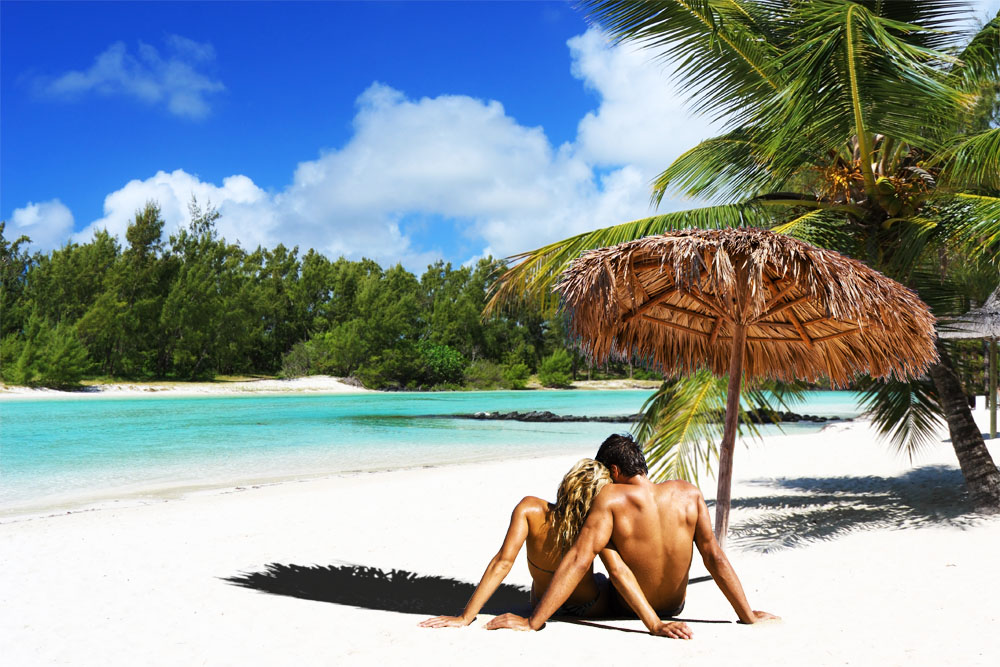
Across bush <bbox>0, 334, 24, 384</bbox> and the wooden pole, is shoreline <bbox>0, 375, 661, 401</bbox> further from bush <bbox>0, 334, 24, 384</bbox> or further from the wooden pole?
the wooden pole

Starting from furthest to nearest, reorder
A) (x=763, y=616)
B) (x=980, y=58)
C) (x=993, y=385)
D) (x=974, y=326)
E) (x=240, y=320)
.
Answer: (x=240, y=320)
(x=993, y=385)
(x=974, y=326)
(x=980, y=58)
(x=763, y=616)

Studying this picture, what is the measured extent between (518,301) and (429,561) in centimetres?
222

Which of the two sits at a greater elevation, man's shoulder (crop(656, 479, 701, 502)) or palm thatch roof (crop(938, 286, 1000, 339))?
palm thatch roof (crop(938, 286, 1000, 339))

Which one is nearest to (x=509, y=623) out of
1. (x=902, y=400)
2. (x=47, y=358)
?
(x=902, y=400)

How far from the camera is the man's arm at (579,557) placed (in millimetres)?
3188

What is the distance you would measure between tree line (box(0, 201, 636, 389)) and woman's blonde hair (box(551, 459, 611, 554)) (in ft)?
122

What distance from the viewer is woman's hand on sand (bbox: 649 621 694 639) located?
3186mm

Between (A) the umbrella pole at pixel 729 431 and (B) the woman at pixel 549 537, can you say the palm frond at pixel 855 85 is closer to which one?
(A) the umbrella pole at pixel 729 431

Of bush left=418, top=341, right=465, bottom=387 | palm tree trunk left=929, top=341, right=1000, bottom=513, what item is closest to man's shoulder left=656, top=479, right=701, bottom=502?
palm tree trunk left=929, top=341, right=1000, bottom=513

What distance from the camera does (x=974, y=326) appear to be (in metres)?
7.04

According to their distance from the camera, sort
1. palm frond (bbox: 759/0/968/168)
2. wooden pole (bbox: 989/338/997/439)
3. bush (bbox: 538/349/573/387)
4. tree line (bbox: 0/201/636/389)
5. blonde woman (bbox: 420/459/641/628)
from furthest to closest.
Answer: bush (bbox: 538/349/573/387), tree line (bbox: 0/201/636/389), wooden pole (bbox: 989/338/997/439), palm frond (bbox: 759/0/968/168), blonde woman (bbox: 420/459/641/628)

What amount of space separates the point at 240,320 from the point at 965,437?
45.9 meters

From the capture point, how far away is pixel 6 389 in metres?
32.9

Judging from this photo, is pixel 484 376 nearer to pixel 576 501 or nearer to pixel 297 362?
pixel 297 362
